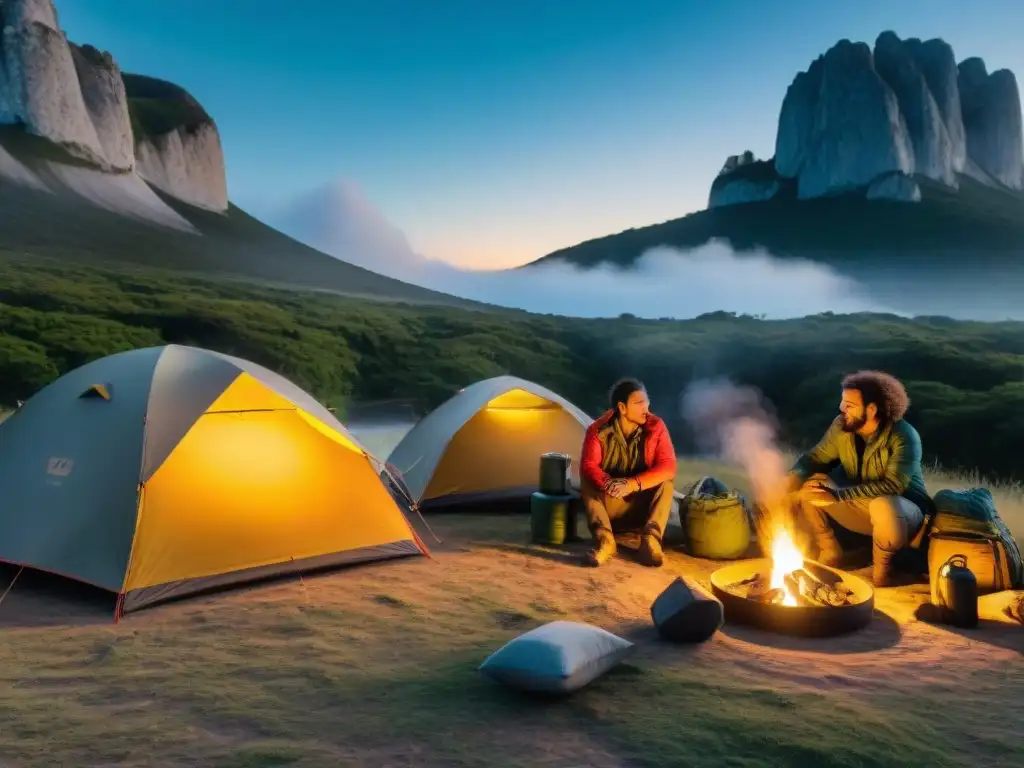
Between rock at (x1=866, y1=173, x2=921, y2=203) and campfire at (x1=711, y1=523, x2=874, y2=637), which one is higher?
rock at (x1=866, y1=173, x2=921, y2=203)

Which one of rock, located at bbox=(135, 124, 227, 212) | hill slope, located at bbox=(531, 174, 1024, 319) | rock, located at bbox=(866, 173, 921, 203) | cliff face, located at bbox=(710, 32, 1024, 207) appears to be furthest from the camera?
cliff face, located at bbox=(710, 32, 1024, 207)

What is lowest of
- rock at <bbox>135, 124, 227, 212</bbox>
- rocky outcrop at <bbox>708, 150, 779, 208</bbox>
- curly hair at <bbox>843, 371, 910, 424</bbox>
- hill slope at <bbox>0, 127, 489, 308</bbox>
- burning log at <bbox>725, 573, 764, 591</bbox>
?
burning log at <bbox>725, 573, 764, 591</bbox>

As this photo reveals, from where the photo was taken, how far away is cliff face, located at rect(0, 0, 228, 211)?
137ft

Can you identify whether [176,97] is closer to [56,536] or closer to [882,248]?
[882,248]

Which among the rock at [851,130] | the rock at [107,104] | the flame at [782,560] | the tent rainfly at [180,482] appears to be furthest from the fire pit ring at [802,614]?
the rock at [851,130]

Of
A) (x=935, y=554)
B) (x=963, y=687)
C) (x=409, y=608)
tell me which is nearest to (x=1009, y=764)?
(x=963, y=687)

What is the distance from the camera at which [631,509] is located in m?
6.73

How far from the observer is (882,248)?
42.2 meters

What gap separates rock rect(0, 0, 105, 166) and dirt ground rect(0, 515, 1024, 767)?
148 ft

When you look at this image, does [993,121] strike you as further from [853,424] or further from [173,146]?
[853,424]

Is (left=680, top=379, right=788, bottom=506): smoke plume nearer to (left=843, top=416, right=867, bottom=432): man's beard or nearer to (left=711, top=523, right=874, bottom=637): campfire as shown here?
(left=843, top=416, right=867, bottom=432): man's beard

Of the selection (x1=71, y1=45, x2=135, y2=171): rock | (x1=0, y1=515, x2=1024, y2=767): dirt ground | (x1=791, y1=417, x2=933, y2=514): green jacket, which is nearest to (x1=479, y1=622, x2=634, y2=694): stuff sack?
(x1=0, y1=515, x2=1024, y2=767): dirt ground

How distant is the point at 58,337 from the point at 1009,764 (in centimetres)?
2082

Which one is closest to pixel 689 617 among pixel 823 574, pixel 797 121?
pixel 823 574
